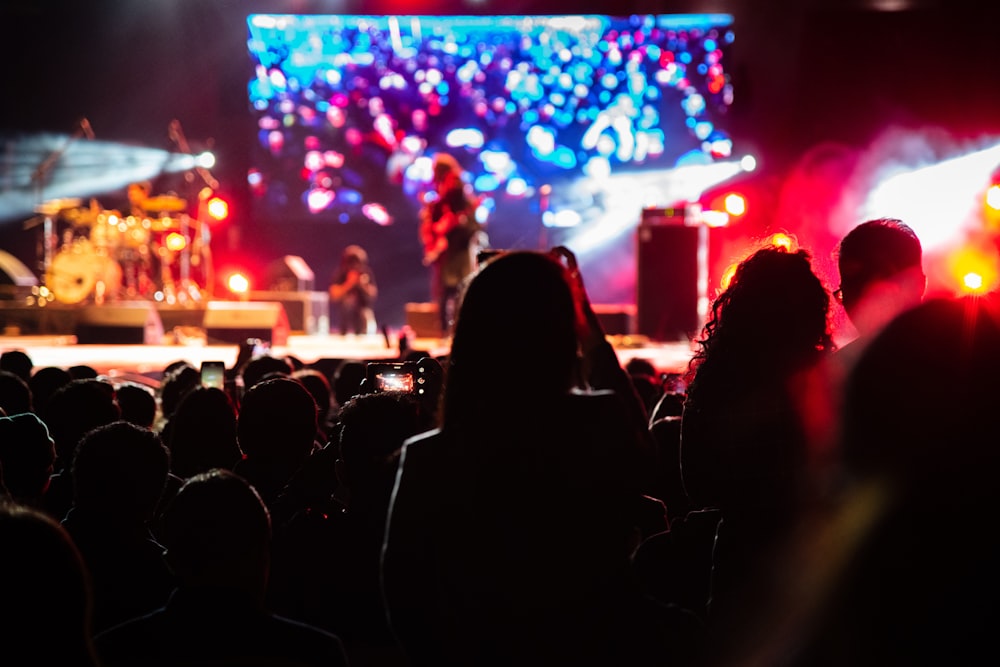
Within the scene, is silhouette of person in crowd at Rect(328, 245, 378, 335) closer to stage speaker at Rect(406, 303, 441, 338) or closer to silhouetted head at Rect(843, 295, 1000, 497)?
stage speaker at Rect(406, 303, 441, 338)

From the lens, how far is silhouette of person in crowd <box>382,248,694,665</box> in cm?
147

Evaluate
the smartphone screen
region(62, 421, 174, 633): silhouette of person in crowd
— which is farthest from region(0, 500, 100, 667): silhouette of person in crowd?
the smartphone screen

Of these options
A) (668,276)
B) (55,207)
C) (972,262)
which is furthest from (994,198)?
(55,207)

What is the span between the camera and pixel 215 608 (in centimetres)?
145

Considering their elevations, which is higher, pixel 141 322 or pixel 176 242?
pixel 176 242

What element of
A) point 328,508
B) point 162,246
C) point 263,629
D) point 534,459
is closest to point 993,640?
point 534,459

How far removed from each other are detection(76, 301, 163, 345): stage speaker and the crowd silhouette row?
23.1 feet

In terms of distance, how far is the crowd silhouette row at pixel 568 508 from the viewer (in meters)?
1.03

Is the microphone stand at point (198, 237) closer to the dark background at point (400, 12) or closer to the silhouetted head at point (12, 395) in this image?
the dark background at point (400, 12)

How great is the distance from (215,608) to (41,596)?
1.28ft

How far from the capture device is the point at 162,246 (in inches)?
480

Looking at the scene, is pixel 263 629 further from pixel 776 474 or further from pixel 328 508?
pixel 776 474

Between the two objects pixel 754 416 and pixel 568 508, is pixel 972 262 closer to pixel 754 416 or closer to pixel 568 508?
pixel 754 416

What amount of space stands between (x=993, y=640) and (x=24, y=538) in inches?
41.4
